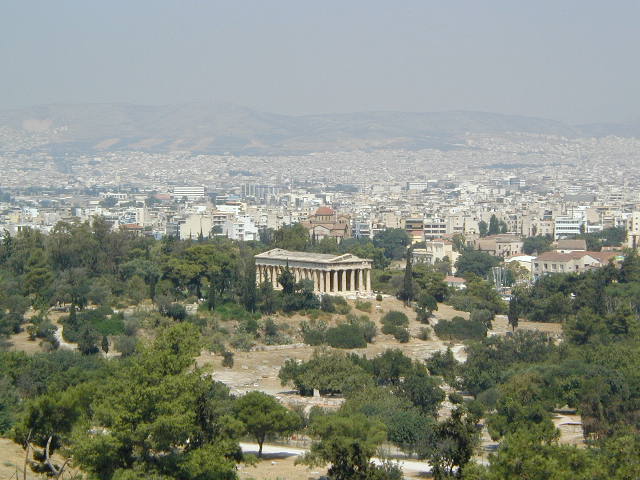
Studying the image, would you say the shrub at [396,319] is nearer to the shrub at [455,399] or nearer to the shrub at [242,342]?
the shrub at [242,342]

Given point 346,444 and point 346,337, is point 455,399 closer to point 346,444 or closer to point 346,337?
point 346,337

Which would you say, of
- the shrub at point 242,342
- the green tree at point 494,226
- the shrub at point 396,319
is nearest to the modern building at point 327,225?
the green tree at point 494,226

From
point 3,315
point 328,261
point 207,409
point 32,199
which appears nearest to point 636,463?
point 207,409

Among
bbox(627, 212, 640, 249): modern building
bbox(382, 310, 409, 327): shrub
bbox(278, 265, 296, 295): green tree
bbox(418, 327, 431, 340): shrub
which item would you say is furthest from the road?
bbox(627, 212, 640, 249): modern building

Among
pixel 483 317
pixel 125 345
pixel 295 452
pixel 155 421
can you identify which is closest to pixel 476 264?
pixel 483 317

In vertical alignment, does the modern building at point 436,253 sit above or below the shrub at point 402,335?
below

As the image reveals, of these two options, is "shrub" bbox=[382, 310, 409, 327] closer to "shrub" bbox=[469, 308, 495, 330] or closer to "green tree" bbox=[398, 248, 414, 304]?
"shrub" bbox=[469, 308, 495, 330]
